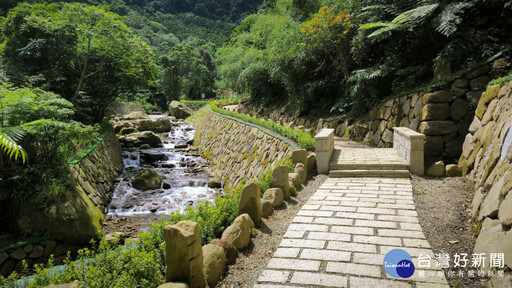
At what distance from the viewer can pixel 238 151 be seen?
1268 cm

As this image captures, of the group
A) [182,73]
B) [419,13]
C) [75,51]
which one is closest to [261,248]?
[419,13]

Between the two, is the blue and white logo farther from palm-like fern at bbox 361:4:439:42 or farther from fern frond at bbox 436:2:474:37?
palm-like fern at bbox 361:4:439:42

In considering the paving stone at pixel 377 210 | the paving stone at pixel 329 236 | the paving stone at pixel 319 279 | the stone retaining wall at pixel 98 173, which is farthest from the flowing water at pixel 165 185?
the paving stone at pixel 319 279

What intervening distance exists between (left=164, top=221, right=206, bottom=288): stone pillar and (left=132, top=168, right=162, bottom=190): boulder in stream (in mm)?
9111

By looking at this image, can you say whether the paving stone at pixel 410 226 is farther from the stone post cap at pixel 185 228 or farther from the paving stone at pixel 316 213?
the stone post cap at pixel 185 228

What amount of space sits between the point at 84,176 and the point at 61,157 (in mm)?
1598

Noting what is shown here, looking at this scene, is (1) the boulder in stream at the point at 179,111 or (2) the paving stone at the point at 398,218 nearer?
(2) the paving stone at the point at 398,218

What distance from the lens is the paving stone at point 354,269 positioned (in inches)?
117

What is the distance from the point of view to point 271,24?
20.7 m

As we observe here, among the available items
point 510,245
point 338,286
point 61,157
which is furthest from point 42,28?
point 510,245

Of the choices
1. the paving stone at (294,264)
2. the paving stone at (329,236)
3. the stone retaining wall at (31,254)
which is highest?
the paving stone at (294,264)

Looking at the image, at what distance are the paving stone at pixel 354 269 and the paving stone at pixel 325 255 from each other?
11cm

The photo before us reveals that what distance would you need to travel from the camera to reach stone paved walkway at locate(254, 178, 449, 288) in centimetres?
288

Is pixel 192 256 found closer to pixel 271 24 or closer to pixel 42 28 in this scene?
pixel 42 28
